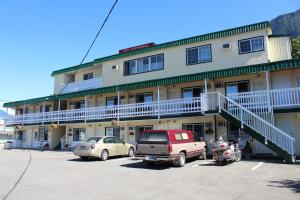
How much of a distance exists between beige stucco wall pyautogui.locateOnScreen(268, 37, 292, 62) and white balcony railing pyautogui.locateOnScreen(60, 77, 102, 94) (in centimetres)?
1599

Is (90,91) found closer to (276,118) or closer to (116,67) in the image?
(116,67)

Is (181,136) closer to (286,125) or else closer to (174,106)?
(174,106)

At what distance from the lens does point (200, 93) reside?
19625 millimetres

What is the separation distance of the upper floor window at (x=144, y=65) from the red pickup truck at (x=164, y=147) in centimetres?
1088

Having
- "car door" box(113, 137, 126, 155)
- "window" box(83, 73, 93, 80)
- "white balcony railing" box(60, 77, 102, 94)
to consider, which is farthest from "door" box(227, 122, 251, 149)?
"window" box(83, 73, 93, 80)

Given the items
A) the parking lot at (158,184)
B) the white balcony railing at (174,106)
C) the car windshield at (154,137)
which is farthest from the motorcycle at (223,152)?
the white balcony railing at (174,106)

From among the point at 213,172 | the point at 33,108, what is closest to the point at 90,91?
the point at 33,108

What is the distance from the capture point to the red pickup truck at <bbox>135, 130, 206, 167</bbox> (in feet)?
42.8

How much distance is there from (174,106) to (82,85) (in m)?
12.7

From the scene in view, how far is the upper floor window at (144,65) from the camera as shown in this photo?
2436 cm

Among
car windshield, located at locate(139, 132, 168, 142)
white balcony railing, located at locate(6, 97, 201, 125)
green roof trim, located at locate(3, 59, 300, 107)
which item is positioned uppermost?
green roof trim, located at locate(3, 59, 300, 107)

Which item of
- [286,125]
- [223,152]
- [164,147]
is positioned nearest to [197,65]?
[286,125]

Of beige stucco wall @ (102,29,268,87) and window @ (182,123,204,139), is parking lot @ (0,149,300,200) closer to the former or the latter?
window @ (182,123,204,139)

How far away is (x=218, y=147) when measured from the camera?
1405 cm
